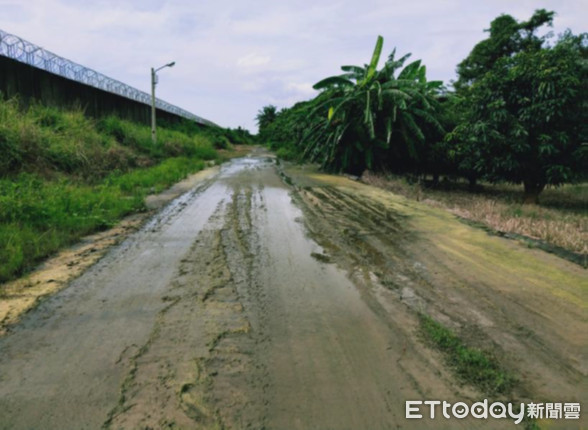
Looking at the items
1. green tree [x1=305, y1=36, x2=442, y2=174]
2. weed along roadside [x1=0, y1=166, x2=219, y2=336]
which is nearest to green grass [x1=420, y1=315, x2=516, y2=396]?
weed along roadside [x1=0, y1=166, x2=219, y2=336]

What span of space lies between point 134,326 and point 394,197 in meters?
8.26

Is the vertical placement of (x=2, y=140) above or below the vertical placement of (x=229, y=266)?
above

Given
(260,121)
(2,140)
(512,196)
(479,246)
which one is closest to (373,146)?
(512,196)

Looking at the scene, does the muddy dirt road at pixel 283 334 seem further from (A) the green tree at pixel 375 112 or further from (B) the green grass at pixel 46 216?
(A) the green tree at pixel 375 112

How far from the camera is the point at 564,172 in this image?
10.0 m

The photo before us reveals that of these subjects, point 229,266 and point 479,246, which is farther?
point 479,246

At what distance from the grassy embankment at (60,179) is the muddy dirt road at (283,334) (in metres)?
1.08

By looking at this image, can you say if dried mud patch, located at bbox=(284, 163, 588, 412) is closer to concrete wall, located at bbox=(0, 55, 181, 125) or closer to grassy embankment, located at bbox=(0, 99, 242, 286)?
grassy embankment, located at bbox=(0, 99, 242, 286)

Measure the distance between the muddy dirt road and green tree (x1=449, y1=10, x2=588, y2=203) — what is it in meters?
5.68

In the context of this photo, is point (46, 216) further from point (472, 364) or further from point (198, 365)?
point (472, 364)

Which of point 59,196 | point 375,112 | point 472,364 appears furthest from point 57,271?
point 375,112

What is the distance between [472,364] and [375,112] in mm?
13091

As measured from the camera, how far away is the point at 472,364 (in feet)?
8.67

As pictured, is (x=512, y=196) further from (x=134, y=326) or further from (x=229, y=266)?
(x=134, y=326)
